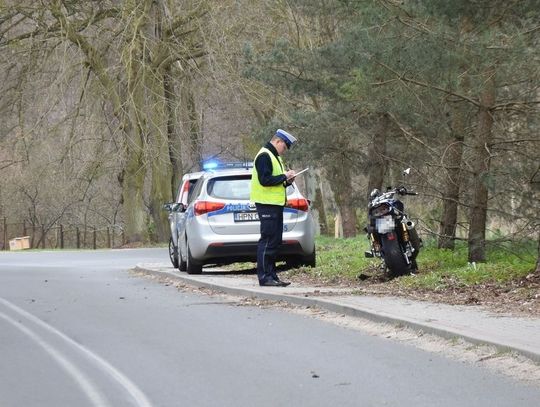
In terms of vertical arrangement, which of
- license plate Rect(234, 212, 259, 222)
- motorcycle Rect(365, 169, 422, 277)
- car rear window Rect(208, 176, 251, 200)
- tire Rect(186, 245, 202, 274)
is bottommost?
tire Rect(186, 245, 202, 274)

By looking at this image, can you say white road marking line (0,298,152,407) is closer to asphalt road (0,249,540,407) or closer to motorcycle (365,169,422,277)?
asphalt road (0,249,540,407)

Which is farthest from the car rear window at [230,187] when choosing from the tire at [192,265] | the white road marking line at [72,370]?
the white road marking line at [72,370]

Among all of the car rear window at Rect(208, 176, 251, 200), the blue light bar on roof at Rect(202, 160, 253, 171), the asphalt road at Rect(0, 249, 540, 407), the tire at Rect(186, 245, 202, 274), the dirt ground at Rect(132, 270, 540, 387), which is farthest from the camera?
the blue light bar on roof at Rect(202, 160, 253, 171)

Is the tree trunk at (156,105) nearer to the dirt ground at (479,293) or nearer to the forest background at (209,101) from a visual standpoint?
the forest background at (209,101)

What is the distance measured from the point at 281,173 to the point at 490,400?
8079mm

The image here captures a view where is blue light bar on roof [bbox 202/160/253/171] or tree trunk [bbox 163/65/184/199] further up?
tree trunk [bbox 163/65/184/199]

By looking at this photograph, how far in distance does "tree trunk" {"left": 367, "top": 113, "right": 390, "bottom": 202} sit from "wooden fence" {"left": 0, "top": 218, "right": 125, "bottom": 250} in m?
27.9

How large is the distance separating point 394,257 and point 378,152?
1254 centimetres

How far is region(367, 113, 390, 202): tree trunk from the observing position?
28.6 meters

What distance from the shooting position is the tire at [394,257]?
15.5 m

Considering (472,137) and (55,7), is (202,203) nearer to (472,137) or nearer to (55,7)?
(472,137)

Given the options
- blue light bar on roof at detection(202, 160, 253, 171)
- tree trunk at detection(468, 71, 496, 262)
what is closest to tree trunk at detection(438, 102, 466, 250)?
tree trunk at detection(468, 71, 496, 262)

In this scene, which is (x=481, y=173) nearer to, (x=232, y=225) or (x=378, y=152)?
(x=232, y=225)

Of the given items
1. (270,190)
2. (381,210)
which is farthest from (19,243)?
(381,210)
